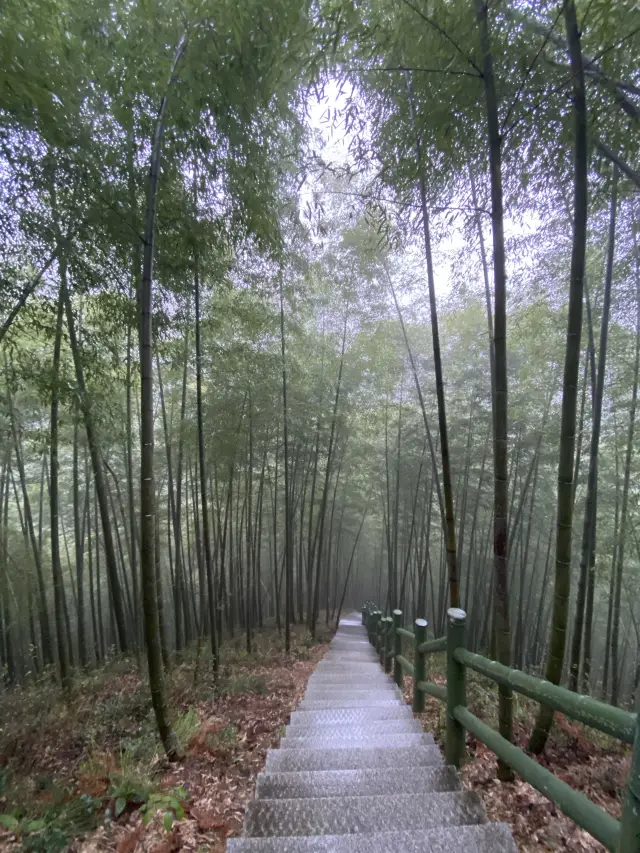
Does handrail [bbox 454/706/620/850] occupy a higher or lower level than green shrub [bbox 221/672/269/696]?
higher

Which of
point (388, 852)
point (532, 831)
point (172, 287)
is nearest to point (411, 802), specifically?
point (388, 852)

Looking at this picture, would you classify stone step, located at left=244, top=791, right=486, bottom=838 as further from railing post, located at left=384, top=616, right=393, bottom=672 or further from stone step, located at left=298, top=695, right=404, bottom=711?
railing post, located at left=384, top=616, right=393, bottom=672

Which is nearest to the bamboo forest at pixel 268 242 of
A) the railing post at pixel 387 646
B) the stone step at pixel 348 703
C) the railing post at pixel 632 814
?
the railing post at pixel 632 814

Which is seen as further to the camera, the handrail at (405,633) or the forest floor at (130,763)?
the handrail at (405,633)

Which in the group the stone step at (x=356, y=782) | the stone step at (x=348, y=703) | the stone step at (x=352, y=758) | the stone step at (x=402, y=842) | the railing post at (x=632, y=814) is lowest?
the stone step at (x=348, y=703)

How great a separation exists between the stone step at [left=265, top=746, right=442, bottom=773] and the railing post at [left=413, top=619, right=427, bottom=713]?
2.37ft

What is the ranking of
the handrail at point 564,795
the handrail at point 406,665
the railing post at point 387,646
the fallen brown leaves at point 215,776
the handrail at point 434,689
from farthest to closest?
1. the railing post at point 387,646
2. the handrail at point 406,665
3. the handrail at point 434,689
4. the fallen brown leaves at point 215,776
5. the handrail at point 564,795

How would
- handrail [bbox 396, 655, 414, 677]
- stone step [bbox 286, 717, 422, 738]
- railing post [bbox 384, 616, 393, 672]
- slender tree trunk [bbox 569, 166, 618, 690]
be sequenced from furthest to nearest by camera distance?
railing post [bbox 384, 616, 393, 672], handrail [bbox 396, 655, 414, 677], slender tree trunk [bbox 569, 166, 618, 690], stone step [bbox 286, 717, 422, 738]

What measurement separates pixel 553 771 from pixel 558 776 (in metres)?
0.06

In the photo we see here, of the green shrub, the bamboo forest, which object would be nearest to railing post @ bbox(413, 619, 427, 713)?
the bamboo forest

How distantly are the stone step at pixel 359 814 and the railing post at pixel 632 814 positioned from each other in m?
0.92

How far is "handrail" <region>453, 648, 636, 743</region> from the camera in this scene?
101 centimetres

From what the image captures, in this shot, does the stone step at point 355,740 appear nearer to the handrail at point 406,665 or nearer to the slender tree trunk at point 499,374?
the slender tree trunk at point 499,374

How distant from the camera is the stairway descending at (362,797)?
4.78ft
